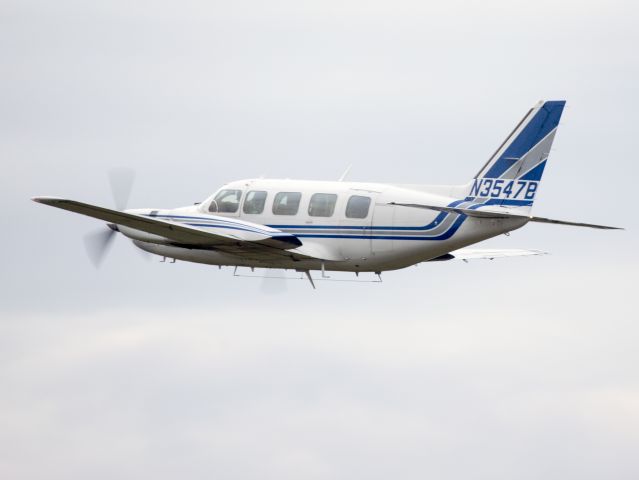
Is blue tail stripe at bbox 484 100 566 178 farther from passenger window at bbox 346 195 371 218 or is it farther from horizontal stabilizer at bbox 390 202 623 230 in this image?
passenger window at bbox 346 195 371 218

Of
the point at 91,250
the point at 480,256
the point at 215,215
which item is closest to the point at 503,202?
the point at 480,256

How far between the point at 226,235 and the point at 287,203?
11.5 ft

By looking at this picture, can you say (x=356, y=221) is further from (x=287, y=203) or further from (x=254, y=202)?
(x=254, y=202)

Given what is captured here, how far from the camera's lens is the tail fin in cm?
6300

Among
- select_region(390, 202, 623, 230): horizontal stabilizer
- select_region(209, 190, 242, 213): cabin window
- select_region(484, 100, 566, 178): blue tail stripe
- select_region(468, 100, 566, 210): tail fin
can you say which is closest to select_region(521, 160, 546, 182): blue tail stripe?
select_region(468, 100, 566, 210): tail fin

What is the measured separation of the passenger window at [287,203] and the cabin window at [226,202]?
1.73 metres

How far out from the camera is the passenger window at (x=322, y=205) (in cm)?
6450

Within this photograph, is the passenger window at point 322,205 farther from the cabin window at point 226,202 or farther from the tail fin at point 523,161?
the tail fin at point 523,161

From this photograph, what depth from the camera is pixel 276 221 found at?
6531cm

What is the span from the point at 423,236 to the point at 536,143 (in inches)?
212

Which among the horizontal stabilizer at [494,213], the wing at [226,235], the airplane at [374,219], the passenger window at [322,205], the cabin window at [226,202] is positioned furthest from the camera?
the cabin window at [226,202]

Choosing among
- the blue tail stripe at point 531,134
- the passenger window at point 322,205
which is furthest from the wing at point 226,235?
the blue tail stripe at point 531,134

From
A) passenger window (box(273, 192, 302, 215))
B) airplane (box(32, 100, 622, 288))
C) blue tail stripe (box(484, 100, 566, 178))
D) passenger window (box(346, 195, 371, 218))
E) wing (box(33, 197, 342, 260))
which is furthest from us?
passenger window (box(273, 192, 302, 215))

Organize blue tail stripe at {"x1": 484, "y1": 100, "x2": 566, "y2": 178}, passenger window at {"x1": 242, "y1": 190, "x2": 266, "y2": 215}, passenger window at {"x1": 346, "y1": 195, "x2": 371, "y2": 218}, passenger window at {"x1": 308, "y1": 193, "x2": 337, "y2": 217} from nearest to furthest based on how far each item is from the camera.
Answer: blue tail stripe at {"x1": 484, "y1": 100, "x2": 566, "y2": 178}
passenger window at {"x1": 346, "y1": 195, "x2": 371, "y2": 218}
passenger window at {"x1": 308, "y1": 193, "x2": 337, "y2": 217}
passenger window at {"x1": 242, "y1": 190, "x2": 266, "y2": 215}
